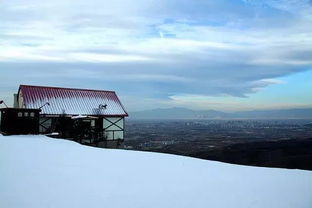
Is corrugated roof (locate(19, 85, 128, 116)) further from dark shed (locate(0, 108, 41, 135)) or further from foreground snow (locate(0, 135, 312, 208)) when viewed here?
foreground snow (locate(0, 135, 312, 208))

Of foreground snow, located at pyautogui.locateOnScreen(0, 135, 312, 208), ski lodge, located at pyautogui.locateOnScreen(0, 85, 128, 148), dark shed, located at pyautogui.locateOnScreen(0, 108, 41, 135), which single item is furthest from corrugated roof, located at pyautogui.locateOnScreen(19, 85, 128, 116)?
foreground snow, located at pyautogui.locateOnScreen(0, 135, 312, 208)

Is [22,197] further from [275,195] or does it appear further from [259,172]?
[259,172]

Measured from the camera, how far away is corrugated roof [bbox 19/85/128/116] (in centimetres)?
2297

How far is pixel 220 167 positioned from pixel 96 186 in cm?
366

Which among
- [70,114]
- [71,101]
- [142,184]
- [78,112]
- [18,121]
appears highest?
[71,101]

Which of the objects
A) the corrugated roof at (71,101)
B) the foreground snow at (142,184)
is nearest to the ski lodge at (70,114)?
the corrugated roof at (71,101)

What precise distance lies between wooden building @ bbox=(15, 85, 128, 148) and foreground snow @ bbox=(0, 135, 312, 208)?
13531 millimetres

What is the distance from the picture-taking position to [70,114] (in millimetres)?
22953

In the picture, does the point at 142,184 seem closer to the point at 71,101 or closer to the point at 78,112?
the point at 78,112

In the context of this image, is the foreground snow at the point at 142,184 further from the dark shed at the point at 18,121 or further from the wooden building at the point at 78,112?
the wooden building at the point at 78,112

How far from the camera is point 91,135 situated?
22484mm

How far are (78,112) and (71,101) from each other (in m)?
1.27

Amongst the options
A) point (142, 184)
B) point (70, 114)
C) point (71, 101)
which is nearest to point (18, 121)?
point (70, 114)

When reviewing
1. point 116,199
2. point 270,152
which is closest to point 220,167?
point 116,199
